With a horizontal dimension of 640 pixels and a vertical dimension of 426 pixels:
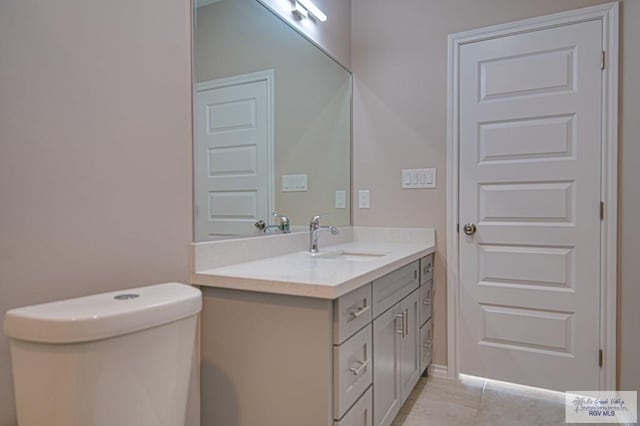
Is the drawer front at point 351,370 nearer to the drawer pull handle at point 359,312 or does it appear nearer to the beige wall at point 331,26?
the drawer pull handle at point 359,312

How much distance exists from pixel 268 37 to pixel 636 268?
2.14m

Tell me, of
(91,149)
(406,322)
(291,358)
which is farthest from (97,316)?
(406,322)

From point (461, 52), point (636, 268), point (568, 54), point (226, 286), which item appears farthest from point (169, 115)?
point (636, 268)

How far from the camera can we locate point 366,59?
8.32ft

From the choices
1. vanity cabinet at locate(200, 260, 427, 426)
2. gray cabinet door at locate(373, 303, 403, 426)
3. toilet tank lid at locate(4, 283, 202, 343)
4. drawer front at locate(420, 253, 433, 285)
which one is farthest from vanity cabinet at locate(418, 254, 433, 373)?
toilet tank lid at locate(4, 283, 202, 343)

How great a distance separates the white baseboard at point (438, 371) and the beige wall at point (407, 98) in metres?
0.03

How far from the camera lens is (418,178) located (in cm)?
238

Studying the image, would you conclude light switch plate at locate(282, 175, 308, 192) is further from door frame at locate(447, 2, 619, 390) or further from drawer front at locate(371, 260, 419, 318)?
door frame at locate(447, 2, 619, 390)

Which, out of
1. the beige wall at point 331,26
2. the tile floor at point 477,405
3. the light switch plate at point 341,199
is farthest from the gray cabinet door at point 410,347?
the beige wall at point 331,26

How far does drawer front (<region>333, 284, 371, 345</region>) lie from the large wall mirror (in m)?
0.58

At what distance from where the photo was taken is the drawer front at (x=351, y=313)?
1.21 metres

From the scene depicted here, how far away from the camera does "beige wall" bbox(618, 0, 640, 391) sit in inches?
73.1

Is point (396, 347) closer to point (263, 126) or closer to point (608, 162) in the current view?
point (263, 126)

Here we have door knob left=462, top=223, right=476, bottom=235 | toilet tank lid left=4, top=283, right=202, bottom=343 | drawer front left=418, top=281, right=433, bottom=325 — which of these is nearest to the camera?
toilet tank lid left=4, top=283, right=202, bottom=343
